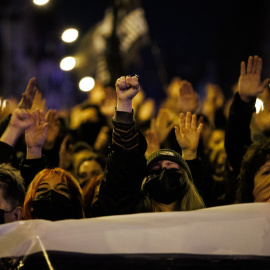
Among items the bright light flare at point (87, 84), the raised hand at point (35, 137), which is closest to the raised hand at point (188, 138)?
the raised hand at point (35, 137)

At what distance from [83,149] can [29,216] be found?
7.35 ft

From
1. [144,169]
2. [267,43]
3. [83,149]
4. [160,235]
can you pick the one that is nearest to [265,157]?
[144,169]

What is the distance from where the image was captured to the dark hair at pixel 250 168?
327cm

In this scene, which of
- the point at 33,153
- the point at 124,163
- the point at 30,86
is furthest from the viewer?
the point at 30,86

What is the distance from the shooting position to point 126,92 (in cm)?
291

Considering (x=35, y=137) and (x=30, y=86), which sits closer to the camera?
(x=35, y=137)

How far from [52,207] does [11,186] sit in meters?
0.29

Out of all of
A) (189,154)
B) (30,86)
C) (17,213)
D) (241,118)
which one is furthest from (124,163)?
(30,86)

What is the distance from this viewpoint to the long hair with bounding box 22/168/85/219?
303cm

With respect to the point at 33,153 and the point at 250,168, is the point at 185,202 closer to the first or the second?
the point at 250,168

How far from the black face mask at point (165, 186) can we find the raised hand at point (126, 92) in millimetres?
388

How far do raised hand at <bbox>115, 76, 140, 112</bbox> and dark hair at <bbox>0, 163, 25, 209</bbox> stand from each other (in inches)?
29.0

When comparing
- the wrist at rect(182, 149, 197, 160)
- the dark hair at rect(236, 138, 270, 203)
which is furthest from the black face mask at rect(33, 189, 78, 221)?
the dark hair at rect(236, 138, 270, 203)

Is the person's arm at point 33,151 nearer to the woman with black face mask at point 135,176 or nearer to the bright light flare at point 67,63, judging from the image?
the woman with black face mask at point 135,176
